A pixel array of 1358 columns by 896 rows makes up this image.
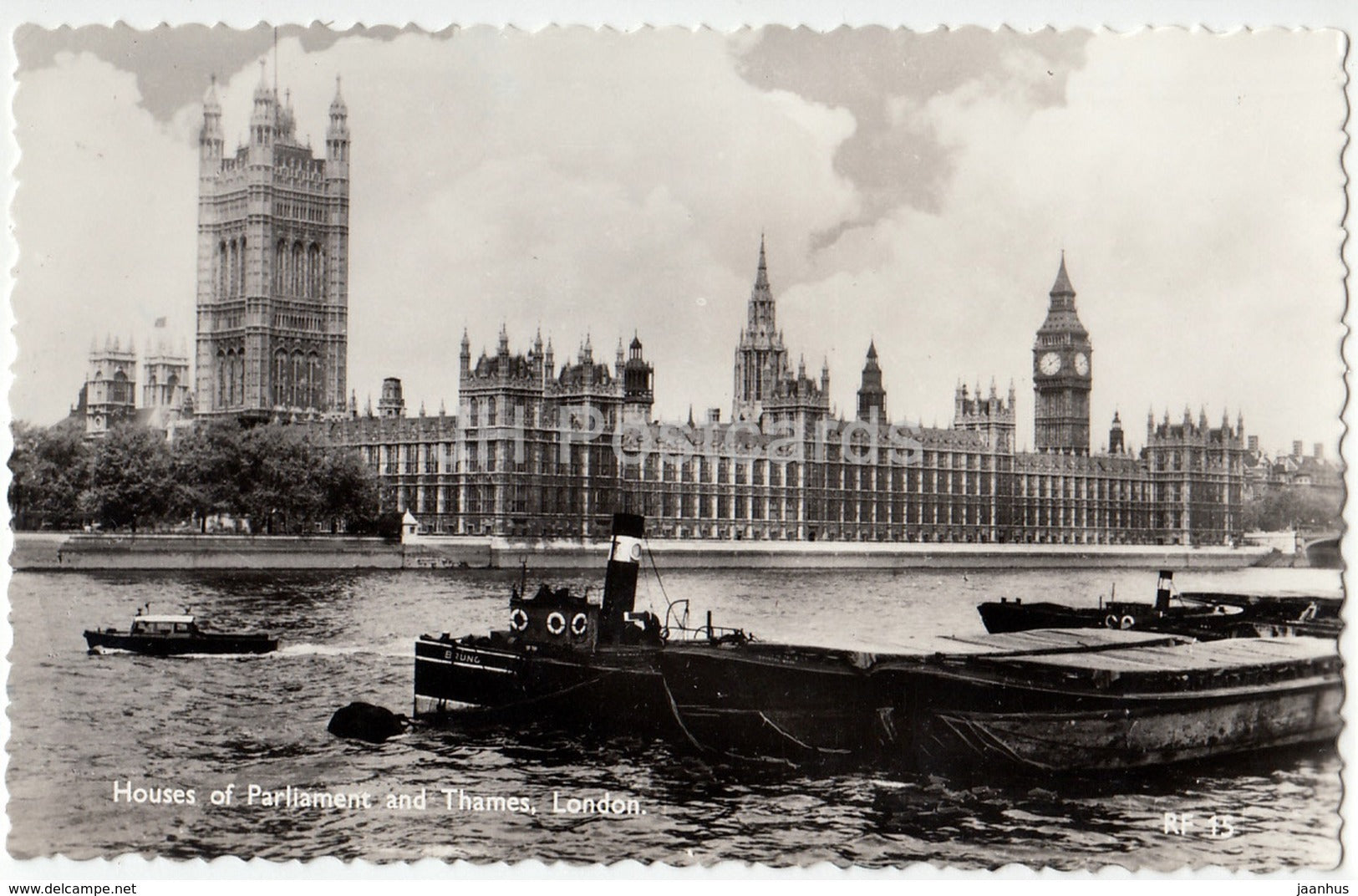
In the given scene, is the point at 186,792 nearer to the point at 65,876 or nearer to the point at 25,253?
the point at 65,876

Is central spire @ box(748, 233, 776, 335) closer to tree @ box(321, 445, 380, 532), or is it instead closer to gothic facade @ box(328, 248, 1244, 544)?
gothic facade @ box(328, 248, 1244, 544)

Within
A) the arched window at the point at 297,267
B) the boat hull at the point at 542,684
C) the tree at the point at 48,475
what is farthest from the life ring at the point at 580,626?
the arched window at the point at 297,267

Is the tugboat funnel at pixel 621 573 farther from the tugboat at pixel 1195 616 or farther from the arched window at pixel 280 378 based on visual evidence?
the arched window at pixel 280 378

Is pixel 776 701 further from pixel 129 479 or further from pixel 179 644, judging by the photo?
pixel 129 479

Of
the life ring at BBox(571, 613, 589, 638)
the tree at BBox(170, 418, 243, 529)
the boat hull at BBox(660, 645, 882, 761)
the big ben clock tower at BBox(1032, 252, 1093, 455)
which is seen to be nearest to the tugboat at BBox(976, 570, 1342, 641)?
the big ben clock tower at BBox(1032, 252, 1093, 455)

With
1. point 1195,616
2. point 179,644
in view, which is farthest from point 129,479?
point 1195,616

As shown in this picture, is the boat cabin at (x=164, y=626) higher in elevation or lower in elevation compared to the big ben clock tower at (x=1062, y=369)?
lower

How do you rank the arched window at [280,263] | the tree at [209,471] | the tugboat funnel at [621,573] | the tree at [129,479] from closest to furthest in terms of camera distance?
the tugboat funnel at [621,573] → the tree at [129,479] → the tree at [209,471] → the arched window at [280,263]
